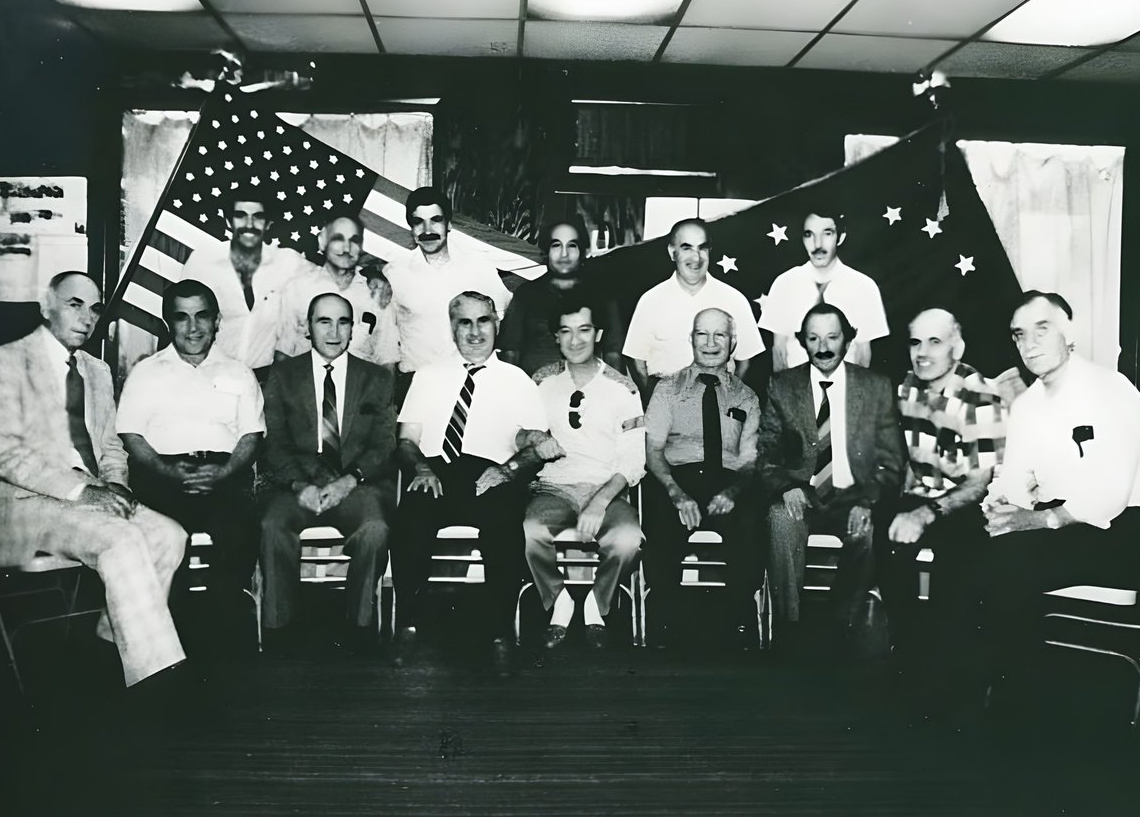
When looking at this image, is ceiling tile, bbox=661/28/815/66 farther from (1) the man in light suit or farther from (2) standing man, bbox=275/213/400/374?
(1) the man in light suit

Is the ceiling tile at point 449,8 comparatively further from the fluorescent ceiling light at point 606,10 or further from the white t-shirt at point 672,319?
the white t-shirt at point 672,319

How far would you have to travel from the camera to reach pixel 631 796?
10.3ft

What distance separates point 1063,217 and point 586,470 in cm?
222

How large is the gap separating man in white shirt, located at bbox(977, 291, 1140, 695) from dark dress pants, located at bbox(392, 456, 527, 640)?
1.83 metres

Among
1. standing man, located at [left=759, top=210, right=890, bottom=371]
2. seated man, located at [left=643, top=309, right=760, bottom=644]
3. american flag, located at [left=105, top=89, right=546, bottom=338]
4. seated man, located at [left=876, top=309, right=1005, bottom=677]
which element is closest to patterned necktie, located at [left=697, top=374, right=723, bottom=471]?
seated man, located at [left=643, top=309, right=760, bottom=644]

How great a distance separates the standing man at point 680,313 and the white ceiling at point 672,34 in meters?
0.74

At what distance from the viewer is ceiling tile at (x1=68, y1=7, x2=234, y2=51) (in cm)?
349

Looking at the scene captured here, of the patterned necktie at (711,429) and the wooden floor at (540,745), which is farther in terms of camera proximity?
the patterned necktie at (711,429)

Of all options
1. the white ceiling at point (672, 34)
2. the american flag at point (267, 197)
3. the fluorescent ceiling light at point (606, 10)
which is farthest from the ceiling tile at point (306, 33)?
the fluorescent ceiling light at point (606, 10)

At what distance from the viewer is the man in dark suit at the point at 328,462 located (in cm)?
352

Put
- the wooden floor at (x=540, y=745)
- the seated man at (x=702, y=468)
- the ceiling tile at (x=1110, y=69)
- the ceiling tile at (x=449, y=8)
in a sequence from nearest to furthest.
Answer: the wooden floor at (x=540, y=745), the ceiling tile at (x=449, y=8), the seated man at (x=702, y=468), the ceiling tile at (x=1110, y=69)

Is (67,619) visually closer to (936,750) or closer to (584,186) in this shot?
(584,186)

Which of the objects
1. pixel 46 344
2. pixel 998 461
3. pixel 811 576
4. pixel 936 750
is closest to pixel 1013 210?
pixel 998 461

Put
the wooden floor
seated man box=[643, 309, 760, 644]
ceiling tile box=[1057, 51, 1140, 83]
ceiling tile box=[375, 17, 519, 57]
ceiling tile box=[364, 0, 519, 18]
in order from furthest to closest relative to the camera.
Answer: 1. ceiling tile box=[1057, 51, 1140, 83]
2. seated man box=[643, 309, 760, 644]
3. ceiling tile box=[375, 17, 519, 57]
4. ceiling tile box=[364, 0, 519, 18]
5. the wooden floor
